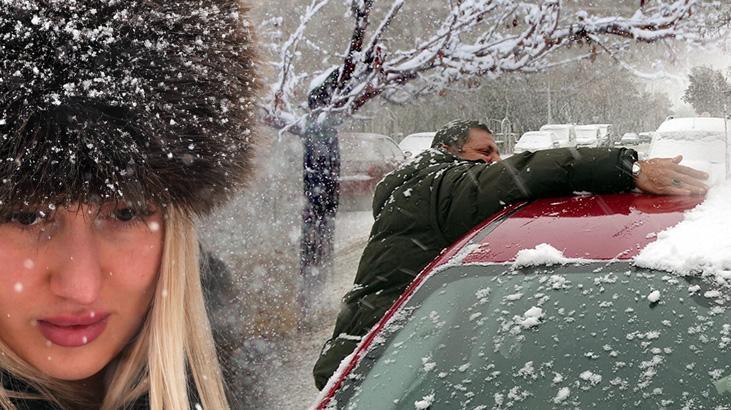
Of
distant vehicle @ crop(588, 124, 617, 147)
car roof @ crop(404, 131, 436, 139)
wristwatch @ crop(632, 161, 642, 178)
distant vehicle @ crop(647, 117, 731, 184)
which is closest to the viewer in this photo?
wristwatch @ crop(632, 161, 642, 178)

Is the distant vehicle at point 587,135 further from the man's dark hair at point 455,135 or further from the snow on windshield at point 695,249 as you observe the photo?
the snow on windshield at point 695,249

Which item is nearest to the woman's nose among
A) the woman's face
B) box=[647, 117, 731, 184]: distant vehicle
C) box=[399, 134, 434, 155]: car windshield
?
the woman's face

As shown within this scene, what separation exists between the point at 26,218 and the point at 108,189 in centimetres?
15

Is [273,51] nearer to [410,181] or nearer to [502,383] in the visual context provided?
[410,181]

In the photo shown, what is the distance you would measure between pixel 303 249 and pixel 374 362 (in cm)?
458

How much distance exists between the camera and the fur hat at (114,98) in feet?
4.27

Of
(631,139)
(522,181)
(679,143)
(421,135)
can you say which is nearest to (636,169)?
(522,181)

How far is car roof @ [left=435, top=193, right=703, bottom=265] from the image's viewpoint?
1.99 m

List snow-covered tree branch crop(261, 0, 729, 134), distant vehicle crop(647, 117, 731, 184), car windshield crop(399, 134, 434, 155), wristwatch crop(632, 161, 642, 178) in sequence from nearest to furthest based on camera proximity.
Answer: wristwatch crop(632, 161, 642, 178) → snow-covered tree branch crop(261, 0, 729, 134) → distant vehicle crop(647, 117, 731, 184) → car windshield crop(399, 134, 434, 155)

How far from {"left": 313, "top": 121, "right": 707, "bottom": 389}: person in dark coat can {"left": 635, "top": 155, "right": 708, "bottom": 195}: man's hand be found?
0.03 meters

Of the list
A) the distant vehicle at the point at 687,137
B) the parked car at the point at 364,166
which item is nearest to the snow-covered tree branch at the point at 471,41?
the distant vehicle at the point at 687,137

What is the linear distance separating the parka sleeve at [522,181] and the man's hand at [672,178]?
0.10m

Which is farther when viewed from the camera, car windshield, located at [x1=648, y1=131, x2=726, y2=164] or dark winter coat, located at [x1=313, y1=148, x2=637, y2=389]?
car windshield, located at [x1=648, y1=131, x2=726, y2=164]

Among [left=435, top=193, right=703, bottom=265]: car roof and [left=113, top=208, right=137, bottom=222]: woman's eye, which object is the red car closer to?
[left=435, top=193, right=703, bottom=265]: car roof
